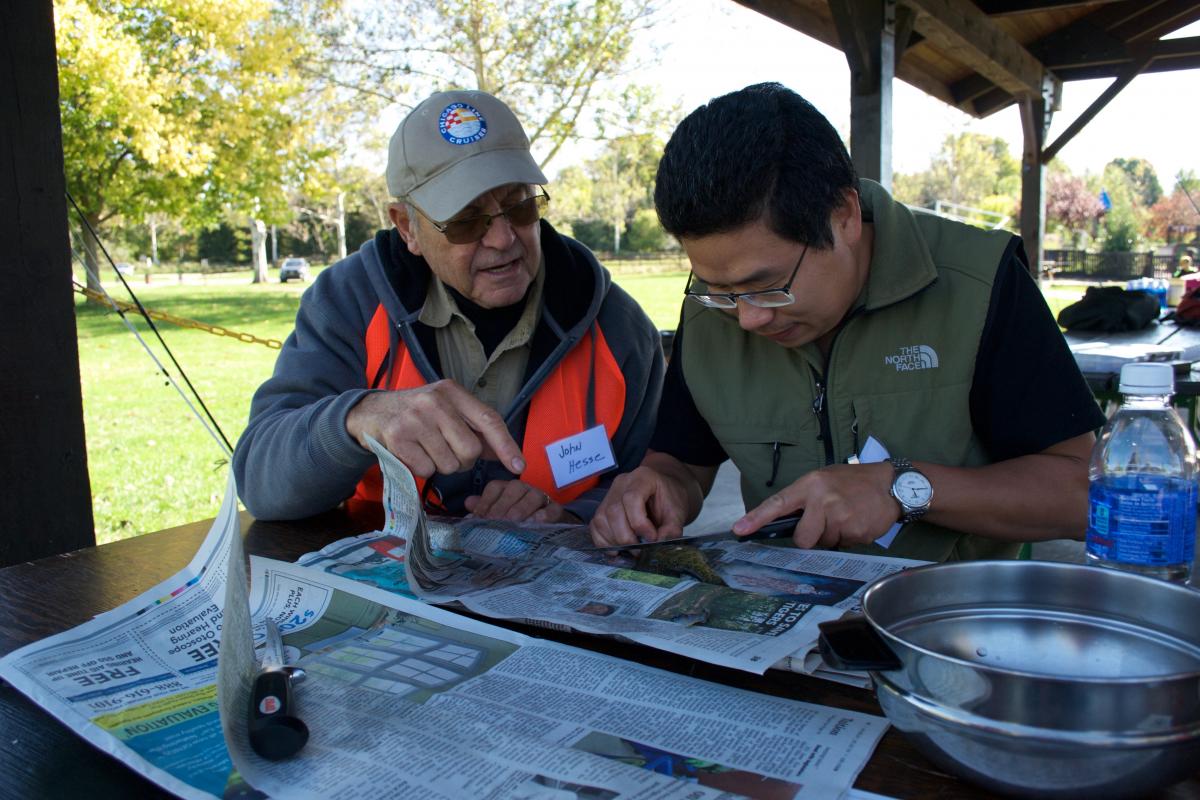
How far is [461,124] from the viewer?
1.96 meters

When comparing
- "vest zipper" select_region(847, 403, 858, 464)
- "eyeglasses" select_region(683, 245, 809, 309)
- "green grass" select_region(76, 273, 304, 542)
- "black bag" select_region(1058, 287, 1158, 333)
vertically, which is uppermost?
"eyeglasses" select_region(683, 245, 809, 309)

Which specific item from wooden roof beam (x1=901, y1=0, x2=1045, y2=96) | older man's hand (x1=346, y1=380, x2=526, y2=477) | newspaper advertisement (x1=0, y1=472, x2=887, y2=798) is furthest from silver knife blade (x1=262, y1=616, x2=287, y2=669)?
wooden roof beam (x1=901, y1=0, x2=1045, y2=96)

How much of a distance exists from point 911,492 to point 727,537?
286mm

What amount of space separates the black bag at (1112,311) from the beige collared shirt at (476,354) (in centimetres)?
371

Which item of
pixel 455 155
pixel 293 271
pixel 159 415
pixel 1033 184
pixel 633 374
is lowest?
pixel 159 415

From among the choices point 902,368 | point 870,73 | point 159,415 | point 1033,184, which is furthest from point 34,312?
point 1033,184

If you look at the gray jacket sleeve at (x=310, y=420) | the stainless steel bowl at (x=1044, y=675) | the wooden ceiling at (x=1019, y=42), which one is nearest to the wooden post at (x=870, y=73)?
the wooden ceiling at (x=1019, y=42)

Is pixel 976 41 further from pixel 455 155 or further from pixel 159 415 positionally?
pixel 159 415

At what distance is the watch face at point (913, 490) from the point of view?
1414mm

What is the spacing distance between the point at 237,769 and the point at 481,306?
142 centimetres

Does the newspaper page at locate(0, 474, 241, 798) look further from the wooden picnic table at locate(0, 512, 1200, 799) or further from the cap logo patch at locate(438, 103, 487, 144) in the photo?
the cap logo patch at locate(438, 103, 487, 144)

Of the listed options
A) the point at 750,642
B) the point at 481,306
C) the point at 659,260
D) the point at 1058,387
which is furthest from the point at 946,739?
the point at 659,260

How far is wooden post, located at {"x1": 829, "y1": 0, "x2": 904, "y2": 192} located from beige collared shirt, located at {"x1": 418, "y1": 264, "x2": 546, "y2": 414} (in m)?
3.36

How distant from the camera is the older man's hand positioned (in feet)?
4.84
